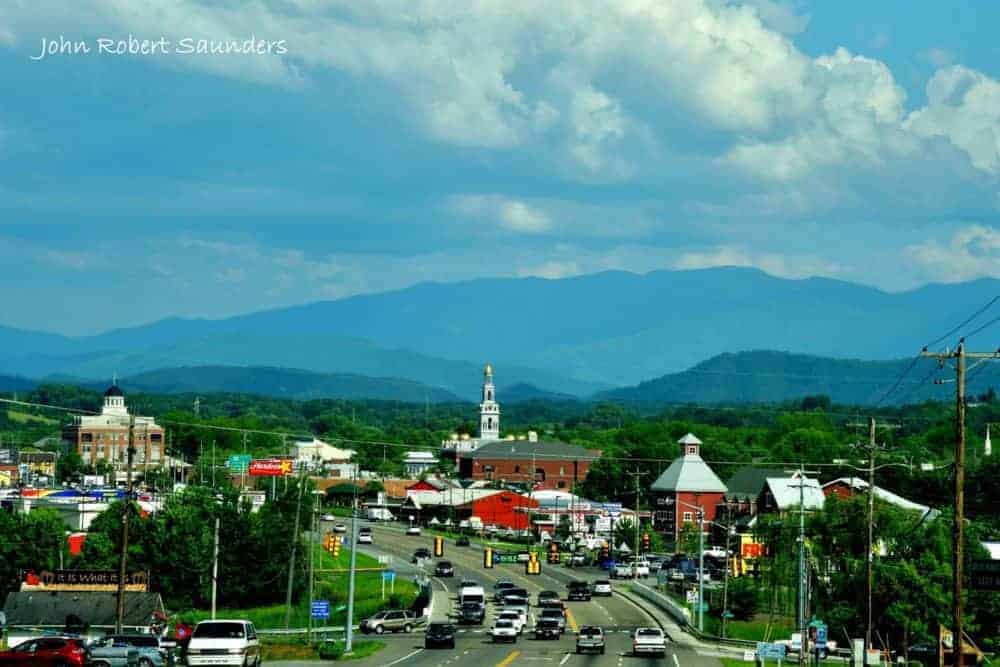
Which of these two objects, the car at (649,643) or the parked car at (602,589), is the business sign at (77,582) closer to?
the parked car at (602,589)

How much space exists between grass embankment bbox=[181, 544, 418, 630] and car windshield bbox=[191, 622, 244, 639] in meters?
45.0

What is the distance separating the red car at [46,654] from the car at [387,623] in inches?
1583

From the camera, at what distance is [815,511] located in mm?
114625

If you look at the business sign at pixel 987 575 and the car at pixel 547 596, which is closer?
the business sign at pixel 987 575

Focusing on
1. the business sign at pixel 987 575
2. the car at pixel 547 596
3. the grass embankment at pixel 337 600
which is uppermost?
the business sign at pixel 987 575

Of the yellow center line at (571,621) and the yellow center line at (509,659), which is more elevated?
the yellow center line at (509,659)

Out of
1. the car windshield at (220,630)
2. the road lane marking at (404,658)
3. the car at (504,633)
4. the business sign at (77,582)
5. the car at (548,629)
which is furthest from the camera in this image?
the business sign at (77,582)

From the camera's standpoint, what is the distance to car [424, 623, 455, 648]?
86.6 meters

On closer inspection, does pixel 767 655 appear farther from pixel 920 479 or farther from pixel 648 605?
pixel 920 479

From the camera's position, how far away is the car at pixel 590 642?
8350cm

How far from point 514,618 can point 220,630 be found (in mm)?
34073

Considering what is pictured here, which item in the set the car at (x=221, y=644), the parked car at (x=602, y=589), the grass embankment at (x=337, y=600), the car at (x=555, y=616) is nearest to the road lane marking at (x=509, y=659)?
the car at (x=555, y=616)

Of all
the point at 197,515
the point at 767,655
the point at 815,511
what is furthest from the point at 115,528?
the point at 767,655

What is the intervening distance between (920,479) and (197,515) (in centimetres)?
8058
